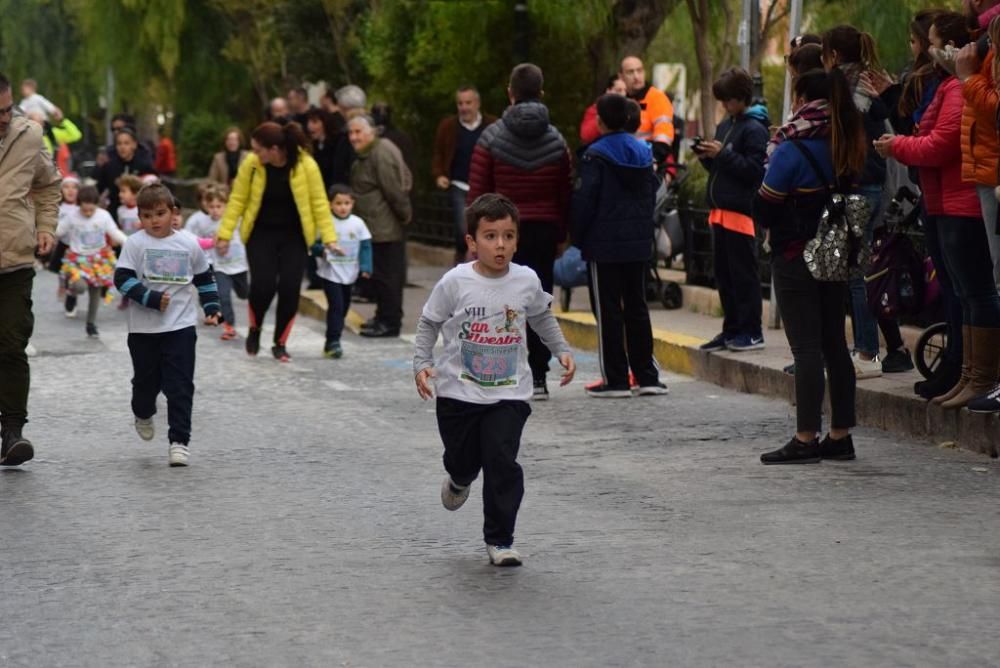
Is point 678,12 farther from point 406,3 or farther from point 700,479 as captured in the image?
point 700,479

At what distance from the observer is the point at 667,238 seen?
16812 millimetres

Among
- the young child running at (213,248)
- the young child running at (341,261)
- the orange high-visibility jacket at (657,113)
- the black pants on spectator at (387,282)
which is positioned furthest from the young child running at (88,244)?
the orange high-visibility jacket at (657,113)

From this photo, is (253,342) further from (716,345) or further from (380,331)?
(716,345)

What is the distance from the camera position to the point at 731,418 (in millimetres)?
11680

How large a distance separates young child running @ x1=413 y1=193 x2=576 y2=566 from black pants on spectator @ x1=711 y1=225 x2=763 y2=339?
600 cm

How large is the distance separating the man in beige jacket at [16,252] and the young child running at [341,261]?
218 inches

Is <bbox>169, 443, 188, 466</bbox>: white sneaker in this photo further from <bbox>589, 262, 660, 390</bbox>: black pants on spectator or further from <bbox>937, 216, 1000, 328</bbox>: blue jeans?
<bbox>937, 216, 1000, 328</bbox>: blue jeans

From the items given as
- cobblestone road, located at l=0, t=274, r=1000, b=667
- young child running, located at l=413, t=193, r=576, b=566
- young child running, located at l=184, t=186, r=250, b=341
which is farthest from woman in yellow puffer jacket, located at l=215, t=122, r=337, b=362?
young child running, located at l=413, t=193, r=576, b=566

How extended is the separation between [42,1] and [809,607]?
4444 centimetres

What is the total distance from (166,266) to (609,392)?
3337 millimetres

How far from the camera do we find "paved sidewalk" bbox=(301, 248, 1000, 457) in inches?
405

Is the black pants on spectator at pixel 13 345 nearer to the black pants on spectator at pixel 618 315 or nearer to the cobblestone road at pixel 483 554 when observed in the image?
the cobblestone road at pixel 483 554

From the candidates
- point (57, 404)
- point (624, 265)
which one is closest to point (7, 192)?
point (57, 404)

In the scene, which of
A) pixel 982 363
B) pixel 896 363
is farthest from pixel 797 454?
pixel 896 363
